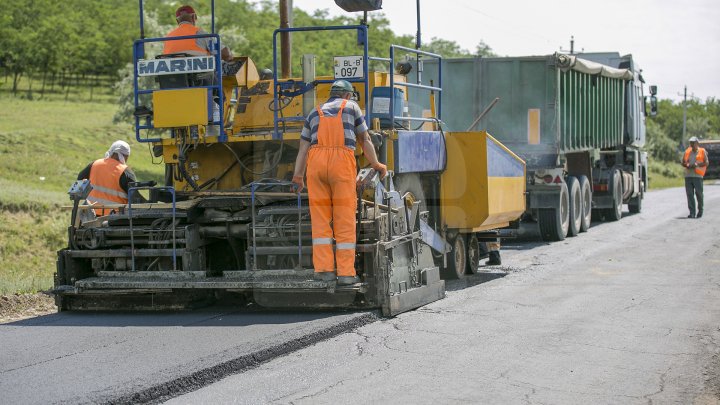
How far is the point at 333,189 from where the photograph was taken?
8.75 m

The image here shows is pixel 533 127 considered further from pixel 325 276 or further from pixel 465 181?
pixel 325 276

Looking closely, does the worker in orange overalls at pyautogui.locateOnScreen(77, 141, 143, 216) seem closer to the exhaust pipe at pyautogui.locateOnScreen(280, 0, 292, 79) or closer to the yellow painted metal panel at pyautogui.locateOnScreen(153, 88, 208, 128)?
the yellow painted metal panel at pyautogui.locateOnScreen(153, 88, 208, 128)

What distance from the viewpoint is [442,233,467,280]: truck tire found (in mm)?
11812

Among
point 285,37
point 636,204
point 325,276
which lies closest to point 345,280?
point 325,276

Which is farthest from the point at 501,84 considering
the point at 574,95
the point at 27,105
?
the point at 27,105

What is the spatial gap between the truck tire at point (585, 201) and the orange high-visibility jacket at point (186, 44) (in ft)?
34.6

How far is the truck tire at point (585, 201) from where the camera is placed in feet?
61.8

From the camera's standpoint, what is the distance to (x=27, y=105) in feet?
161

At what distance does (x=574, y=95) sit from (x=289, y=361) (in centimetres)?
1199

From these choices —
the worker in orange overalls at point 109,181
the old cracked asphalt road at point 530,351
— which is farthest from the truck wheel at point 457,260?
the worker in orange overalls at point 109,181

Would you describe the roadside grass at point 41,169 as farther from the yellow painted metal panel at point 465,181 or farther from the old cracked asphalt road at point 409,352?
the yellow painted metal panel at point 465,181

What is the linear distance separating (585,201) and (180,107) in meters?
11.2

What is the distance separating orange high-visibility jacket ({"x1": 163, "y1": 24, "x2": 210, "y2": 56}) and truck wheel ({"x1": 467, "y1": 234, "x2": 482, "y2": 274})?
14.1ft

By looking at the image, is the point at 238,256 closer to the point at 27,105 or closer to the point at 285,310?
the point at 285,310
